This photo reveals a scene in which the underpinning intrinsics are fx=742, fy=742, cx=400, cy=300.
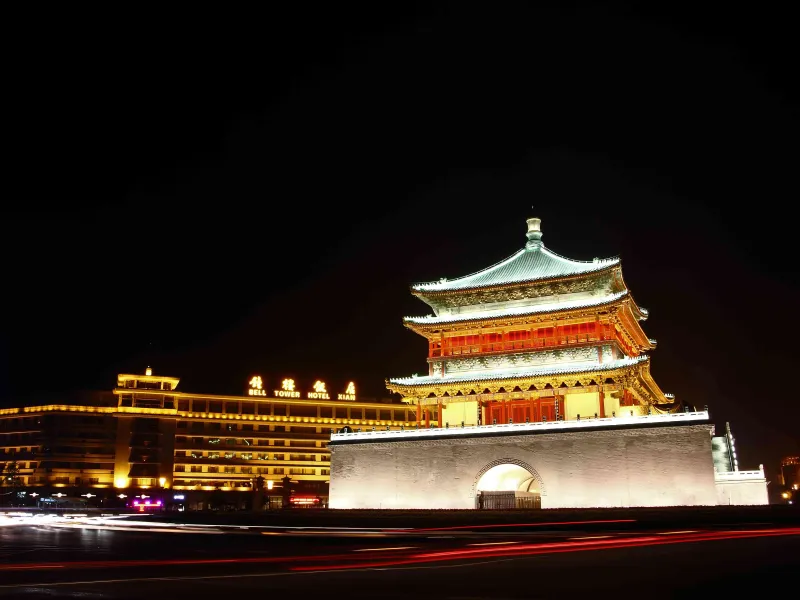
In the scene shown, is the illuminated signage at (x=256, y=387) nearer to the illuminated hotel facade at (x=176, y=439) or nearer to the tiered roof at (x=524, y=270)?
the illuminated hotel facade at (x=176, y=439)

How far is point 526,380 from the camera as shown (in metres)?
39.4

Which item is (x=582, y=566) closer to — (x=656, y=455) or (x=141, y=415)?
(x=656, y=455)

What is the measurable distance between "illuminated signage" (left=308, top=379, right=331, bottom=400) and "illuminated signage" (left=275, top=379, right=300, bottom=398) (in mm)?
1601

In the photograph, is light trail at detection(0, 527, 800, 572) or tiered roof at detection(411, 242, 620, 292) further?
tiered roof at detection(411, 242, 620, 292)

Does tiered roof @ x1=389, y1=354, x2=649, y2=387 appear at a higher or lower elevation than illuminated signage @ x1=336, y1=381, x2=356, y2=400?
lower

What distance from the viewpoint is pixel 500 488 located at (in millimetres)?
40469

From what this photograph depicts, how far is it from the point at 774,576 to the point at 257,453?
7020 centimetres

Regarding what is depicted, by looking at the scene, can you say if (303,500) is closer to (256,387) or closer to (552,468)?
(256,387)

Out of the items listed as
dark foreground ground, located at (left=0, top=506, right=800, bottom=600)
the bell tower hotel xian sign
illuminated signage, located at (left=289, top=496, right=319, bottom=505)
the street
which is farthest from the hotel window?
the street

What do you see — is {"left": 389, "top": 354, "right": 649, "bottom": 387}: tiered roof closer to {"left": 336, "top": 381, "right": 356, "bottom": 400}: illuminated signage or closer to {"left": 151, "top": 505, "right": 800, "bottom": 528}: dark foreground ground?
{"left": 151, "top": 505, "right": 800, "bottom": 528}: dark foreground ground

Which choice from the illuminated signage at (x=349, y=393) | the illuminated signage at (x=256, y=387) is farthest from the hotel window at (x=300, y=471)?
the illuminated signage at (x=256, y=387)

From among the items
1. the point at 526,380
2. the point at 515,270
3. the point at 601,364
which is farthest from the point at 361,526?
the point at 515,270

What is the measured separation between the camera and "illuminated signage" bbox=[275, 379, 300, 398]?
3155 inches

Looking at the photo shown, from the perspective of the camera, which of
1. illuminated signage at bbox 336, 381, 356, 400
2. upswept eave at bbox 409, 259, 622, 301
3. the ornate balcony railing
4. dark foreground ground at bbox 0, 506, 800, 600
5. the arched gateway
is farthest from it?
illuminated signage at bbox 336, 381, 356, 400
